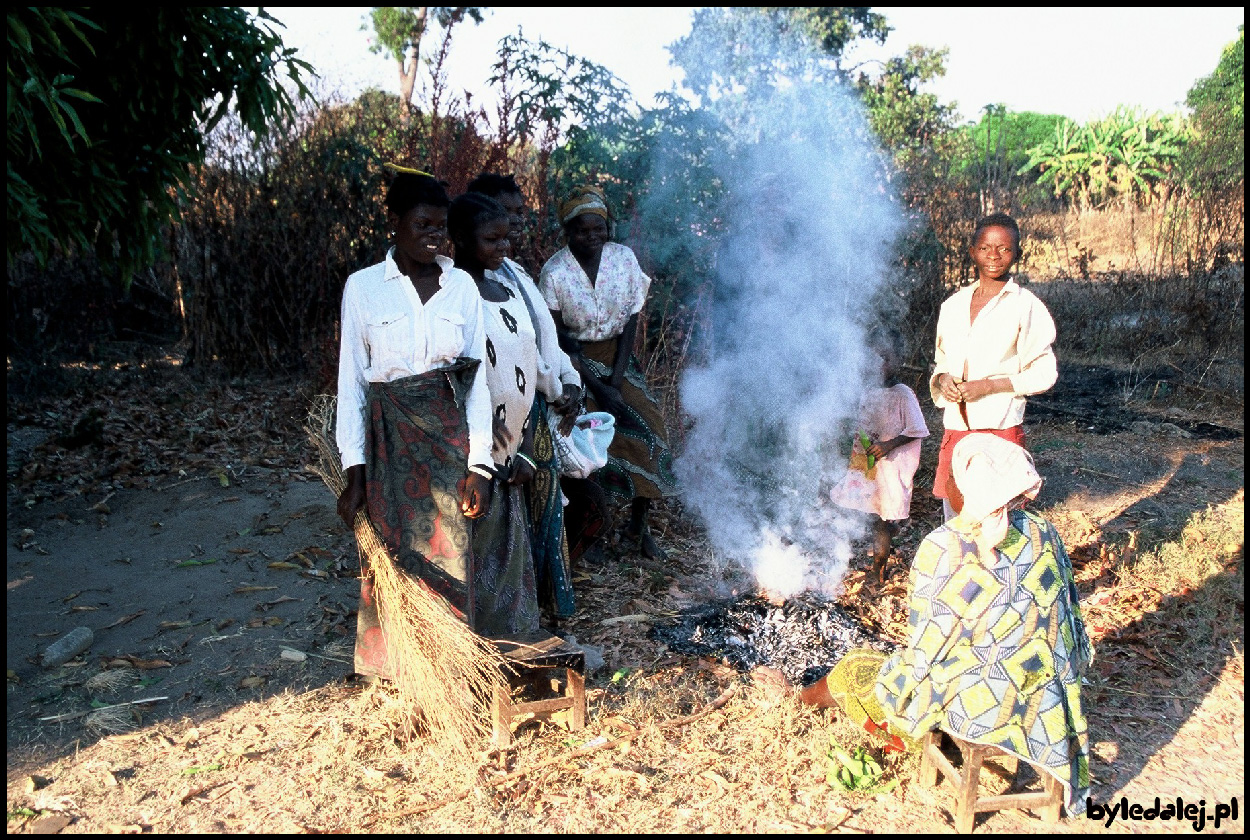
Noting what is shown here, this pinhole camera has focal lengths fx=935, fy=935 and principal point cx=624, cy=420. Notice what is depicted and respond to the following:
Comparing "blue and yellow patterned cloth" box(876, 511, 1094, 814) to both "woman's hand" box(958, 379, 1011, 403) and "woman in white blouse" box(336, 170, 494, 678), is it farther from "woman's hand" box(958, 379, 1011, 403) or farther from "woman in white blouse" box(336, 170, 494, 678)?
"woman in white blouse" box(336, 170, 494, 678)

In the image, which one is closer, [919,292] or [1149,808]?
[1149,808]

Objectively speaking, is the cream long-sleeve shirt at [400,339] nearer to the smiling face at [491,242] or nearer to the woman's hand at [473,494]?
the woman's hand at [473,494]

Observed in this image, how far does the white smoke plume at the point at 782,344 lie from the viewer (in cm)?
557

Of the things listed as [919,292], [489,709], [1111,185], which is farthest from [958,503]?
[1111,185]

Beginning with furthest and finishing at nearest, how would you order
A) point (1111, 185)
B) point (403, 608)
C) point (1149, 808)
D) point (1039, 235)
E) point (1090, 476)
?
point (1111, 185)
point (1039, 235)
point (1090, 476)
point (403, 608)
point (1149, 808)

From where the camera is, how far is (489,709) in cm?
338

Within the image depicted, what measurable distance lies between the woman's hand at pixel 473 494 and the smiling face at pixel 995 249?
2.22 meters

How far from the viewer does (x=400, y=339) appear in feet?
10.7

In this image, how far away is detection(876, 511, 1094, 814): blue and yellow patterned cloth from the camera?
280 cm

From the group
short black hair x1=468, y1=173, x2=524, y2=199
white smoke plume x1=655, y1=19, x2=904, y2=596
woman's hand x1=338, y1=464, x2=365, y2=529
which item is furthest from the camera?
white smoke plume x1=655, y1=19, x2=904, y2=596

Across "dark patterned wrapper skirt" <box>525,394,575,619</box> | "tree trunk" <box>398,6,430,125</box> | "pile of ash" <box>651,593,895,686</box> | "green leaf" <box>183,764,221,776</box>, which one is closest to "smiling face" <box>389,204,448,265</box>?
"dark patterned wrapper skirt" <box>525,394,575,619</box>

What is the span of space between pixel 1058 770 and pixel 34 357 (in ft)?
30.1

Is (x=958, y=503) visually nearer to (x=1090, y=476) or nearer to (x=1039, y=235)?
(x=1090, y=476)

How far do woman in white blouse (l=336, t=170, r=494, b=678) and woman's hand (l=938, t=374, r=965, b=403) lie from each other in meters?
2.01
